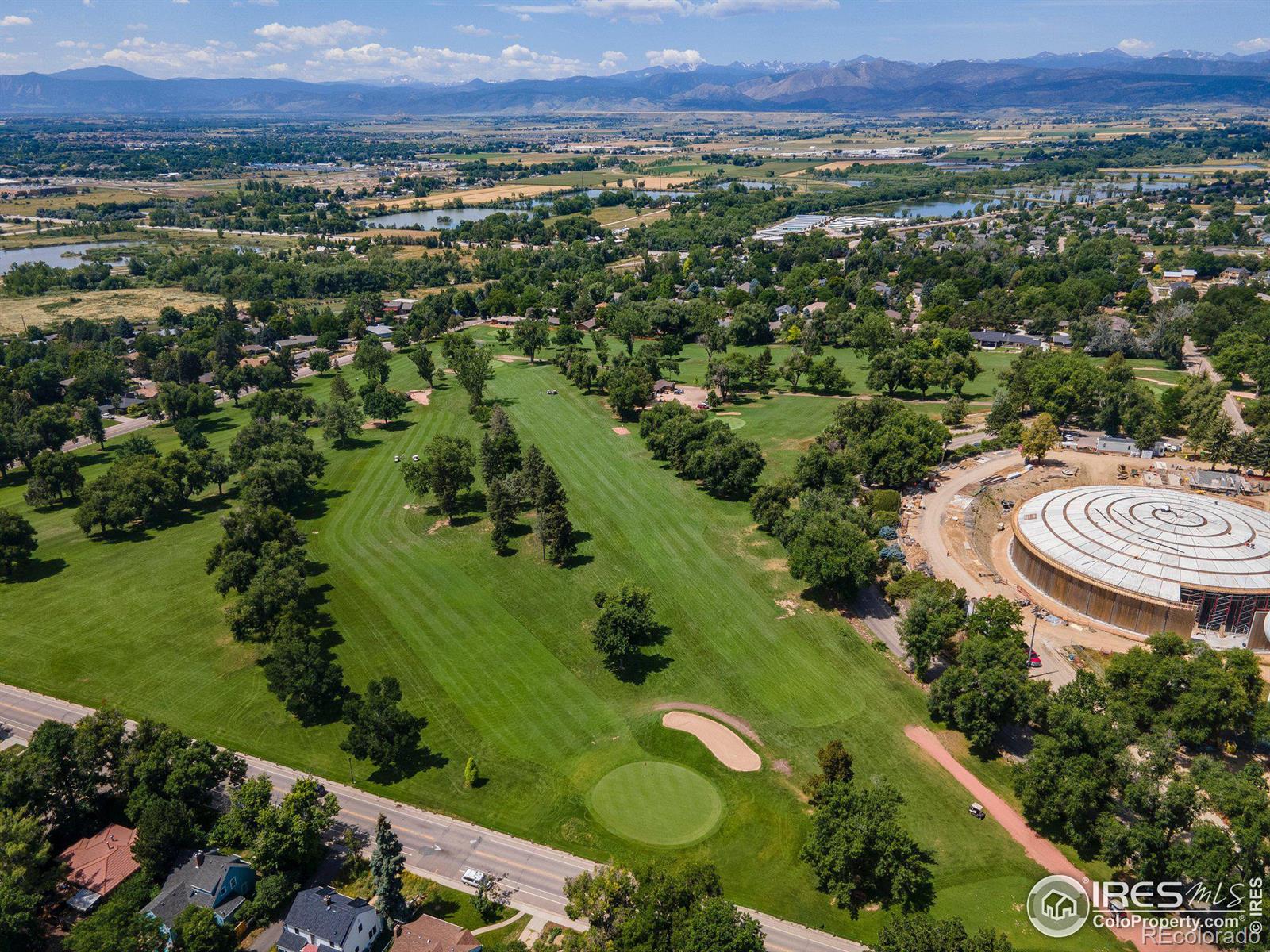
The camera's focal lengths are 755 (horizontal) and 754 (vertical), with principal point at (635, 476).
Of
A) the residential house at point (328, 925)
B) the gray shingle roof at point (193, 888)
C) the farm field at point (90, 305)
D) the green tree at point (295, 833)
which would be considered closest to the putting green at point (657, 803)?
the residential house at point (328, 925)

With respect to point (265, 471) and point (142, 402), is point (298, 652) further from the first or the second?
point (142, 402)

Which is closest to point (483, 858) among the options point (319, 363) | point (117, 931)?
point (117, 931)

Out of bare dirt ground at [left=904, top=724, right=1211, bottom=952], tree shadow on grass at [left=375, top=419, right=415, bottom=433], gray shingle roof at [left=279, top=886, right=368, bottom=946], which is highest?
gray shingle roof at [left=279, top=886, right=368, bottom=946]

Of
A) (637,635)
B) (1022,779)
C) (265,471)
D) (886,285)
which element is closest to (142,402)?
(265,471)

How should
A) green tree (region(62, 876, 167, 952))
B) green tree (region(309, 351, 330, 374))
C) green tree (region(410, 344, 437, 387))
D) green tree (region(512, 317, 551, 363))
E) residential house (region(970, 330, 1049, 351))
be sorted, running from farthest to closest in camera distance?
residential house (region(970, 330, 1049, 351)) < green tree (region(512, 317, 551, 363)) < green tree (region(309, 351, 330, 374)) < green tree (region(410, 344, 437, 387)) < green tree (region(62, 876, 167, 952))

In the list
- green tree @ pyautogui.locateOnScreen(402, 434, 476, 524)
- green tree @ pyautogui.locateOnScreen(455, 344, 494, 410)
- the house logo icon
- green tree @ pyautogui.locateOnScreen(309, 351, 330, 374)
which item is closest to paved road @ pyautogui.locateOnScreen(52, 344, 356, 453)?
green tree @ pyautogui.locateOnScreen(309, 351, 330, 374)

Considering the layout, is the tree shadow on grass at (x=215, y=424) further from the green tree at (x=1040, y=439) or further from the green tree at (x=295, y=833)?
the green tree at (x=1040, y=439)

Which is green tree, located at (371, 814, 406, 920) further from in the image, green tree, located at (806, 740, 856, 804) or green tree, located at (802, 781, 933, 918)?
green tree, located at (806, 740, 856, 804)
